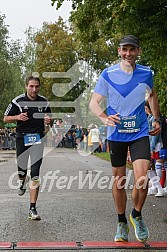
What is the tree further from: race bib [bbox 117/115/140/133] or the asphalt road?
race bib [bbox 117/115/140/133]

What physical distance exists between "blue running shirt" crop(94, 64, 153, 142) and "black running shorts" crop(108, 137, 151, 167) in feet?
0.18

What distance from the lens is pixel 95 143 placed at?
1129 inches

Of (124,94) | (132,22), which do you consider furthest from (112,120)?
(132,22)

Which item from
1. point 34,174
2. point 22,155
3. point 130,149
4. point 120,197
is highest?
point 130,149

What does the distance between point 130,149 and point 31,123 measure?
224 centimetres

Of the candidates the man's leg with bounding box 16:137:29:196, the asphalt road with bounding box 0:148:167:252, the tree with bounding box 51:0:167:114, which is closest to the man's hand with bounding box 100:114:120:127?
the asphalt road with bounding box 0:148:167:252

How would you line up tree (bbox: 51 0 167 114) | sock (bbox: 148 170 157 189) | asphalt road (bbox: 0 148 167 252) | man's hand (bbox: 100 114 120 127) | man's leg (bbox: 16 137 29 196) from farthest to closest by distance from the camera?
tree (bbox: 51 0 167 114)
sock (bbox: 148 170 157 189)
man's leg (bbox: 16 137 29 196)
asphalt road (bbox: 0 148 167 252)
man's hand (bbox: 100 114 120 127)

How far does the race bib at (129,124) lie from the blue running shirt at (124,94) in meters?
0.03

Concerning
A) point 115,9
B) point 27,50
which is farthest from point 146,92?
point 27,50

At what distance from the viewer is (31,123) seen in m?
7.59

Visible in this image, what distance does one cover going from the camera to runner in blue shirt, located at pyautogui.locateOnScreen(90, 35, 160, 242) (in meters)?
5.64

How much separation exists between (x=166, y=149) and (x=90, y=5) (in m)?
8.95

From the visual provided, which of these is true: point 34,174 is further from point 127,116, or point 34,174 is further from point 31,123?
point 127,116

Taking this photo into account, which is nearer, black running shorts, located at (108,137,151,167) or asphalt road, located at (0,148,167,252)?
black running shorts, located at (108,137,151,167)
